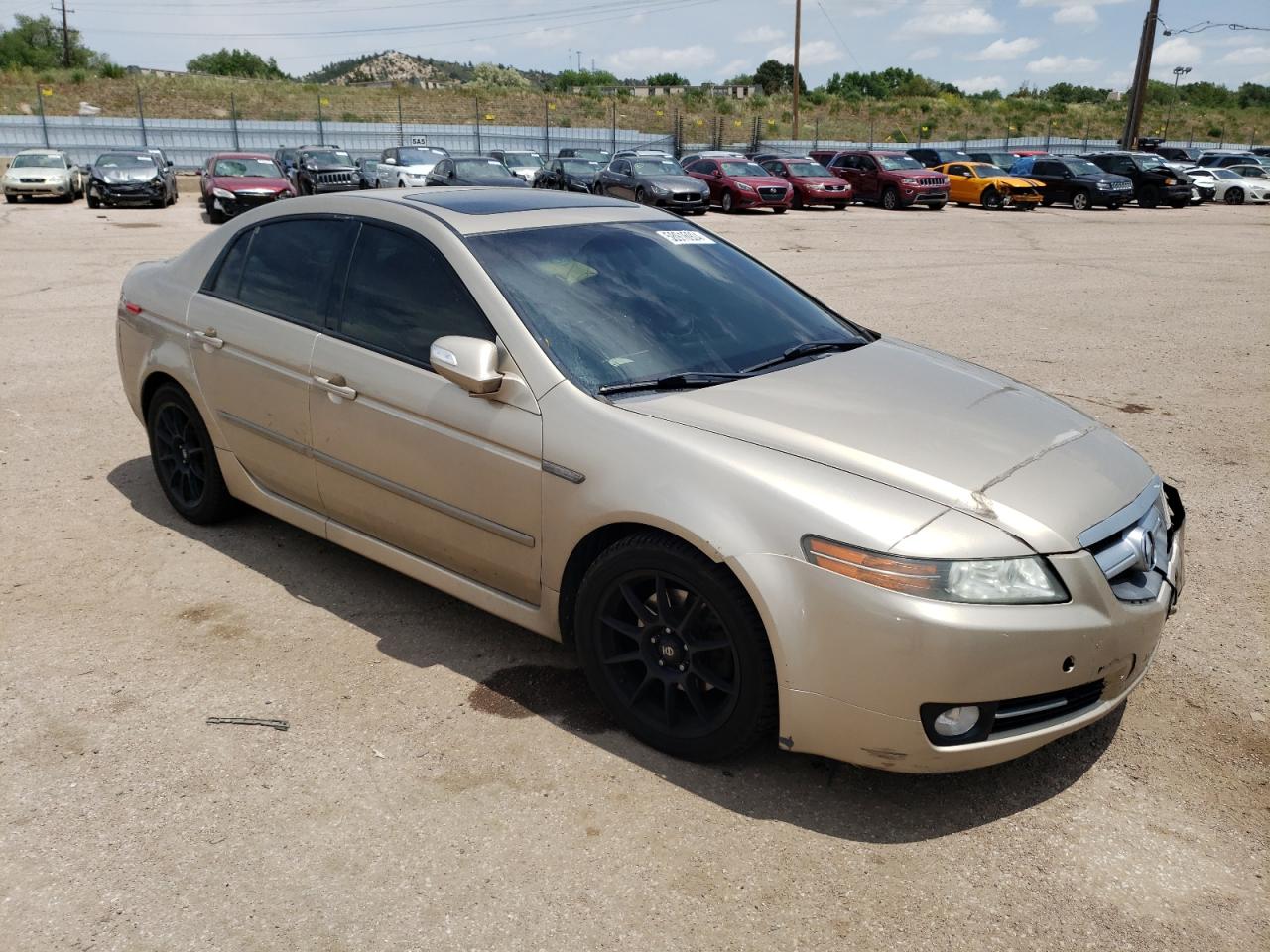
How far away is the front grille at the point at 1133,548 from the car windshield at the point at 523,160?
29.4 metres

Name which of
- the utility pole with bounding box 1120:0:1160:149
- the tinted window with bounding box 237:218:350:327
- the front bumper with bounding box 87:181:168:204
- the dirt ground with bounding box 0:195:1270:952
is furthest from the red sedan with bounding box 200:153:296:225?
the utility pole with bounding box 1120:0:1160:149

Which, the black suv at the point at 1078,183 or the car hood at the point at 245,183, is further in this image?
the black suv at the point at 1078,183

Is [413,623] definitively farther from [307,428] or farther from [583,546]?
[583,546]

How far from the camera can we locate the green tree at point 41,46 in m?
80.9

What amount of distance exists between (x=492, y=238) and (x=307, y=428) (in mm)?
1097

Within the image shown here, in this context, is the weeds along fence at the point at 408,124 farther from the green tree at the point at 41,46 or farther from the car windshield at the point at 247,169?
the green tree at the point at 41,46

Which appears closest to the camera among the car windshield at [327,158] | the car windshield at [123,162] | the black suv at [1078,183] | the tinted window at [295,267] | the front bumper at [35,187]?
the tinted window at [295,267]

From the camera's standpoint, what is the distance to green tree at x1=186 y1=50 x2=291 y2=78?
10288cm

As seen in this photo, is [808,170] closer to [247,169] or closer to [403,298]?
[247,169]

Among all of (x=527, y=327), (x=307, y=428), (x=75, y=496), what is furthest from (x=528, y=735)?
(x=75, y=496)

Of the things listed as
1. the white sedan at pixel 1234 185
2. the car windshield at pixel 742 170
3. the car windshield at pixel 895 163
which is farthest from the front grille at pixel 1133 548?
the white sedan at pixel 1234 185

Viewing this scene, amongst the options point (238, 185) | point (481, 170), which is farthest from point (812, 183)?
point (238, 185)

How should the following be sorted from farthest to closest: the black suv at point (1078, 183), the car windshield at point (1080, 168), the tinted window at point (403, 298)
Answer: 1. the car windshield at point (1080, 168)
2. the black suv at point (1078, 183)
3. the tinted window at point (403, 298)

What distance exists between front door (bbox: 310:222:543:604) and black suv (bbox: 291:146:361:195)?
73.3ft
